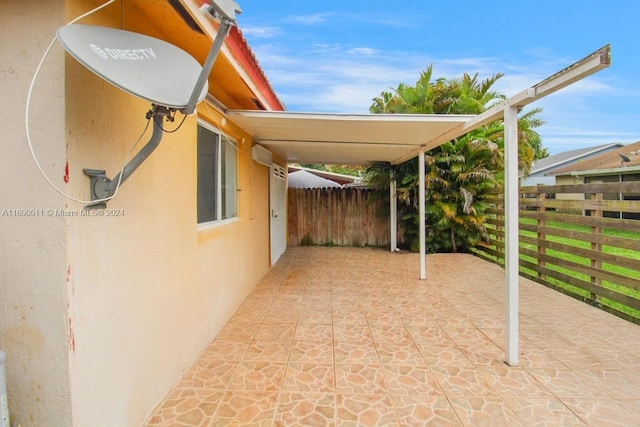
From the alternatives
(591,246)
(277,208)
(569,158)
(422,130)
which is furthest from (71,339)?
(569,158)

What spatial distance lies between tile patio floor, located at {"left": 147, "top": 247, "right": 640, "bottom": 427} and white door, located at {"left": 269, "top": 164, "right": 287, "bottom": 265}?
9.23ft

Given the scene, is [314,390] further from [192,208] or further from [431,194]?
[431,194]

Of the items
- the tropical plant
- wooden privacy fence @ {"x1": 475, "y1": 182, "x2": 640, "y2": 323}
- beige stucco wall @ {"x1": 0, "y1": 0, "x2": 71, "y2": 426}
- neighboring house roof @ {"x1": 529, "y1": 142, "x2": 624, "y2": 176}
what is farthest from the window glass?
neighboring house roof @ {"x1": 529, "y1": 142, "x2": 624, "y2": 176}

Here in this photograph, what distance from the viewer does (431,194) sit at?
9.38 m

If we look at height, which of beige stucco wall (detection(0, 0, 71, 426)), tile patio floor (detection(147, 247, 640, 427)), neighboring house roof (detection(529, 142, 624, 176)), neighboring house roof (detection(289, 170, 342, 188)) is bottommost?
tile patio floor (detection(147, 247, 640, 427))

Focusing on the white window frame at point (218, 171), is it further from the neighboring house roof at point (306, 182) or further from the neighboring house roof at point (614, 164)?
the neighboring house roof at point (614, 164)

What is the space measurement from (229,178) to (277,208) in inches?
169

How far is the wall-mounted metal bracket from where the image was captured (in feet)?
6.41

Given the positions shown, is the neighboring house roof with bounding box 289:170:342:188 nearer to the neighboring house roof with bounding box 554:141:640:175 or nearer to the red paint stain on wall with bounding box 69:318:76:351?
the red paint stain on wall with bounding box 69:318:76:351

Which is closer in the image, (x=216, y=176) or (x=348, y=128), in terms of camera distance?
(x=216, y=176)

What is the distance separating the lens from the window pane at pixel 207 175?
3.90 metres

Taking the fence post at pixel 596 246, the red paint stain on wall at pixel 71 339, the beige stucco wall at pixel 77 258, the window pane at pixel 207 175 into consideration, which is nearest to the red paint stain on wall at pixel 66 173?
the beige stucco wall at pixel 77 258

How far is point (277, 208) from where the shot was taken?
9.32 meters

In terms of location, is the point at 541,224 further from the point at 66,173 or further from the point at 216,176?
the point at 66,173
